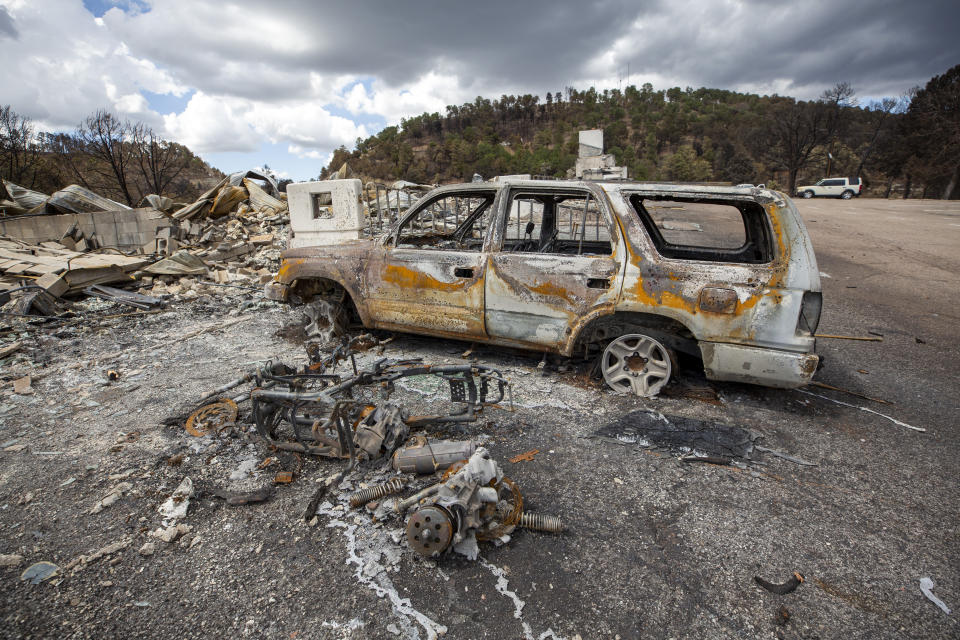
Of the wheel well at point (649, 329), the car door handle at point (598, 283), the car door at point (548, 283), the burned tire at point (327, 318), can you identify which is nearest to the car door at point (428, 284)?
the car door at point (548, 283)

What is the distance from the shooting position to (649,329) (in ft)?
11.1

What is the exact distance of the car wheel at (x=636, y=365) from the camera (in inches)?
136

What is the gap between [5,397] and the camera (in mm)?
3762

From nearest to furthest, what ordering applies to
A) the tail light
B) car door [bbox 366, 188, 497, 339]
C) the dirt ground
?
→ the dirt ground → the tail light → car door [bbox 366, 188, 497, 339]

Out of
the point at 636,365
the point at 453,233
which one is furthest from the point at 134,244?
the point at 636,365

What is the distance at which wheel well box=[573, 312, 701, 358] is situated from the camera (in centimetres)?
336

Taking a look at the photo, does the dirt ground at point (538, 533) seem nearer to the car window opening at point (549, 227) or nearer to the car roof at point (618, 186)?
the car window opening at point (549, 227)

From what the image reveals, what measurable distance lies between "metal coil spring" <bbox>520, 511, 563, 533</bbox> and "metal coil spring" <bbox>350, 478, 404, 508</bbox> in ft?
2.32

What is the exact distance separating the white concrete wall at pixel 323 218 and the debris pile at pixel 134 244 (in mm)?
2047

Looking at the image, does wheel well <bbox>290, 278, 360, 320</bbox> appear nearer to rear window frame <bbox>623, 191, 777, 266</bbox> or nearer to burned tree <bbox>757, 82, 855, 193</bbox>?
rear window frame <bbox>623, 191, 777, 266</bbox>

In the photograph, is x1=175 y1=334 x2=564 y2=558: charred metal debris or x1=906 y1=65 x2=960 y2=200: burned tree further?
x1=906 y1=65 x2=960 y2=200: burned tree

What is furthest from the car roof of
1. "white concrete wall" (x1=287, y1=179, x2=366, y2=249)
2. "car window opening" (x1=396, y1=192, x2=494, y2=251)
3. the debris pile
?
the debris pile

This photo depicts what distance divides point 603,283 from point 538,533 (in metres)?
1.91

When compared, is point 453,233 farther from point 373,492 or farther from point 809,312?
point 809,312
